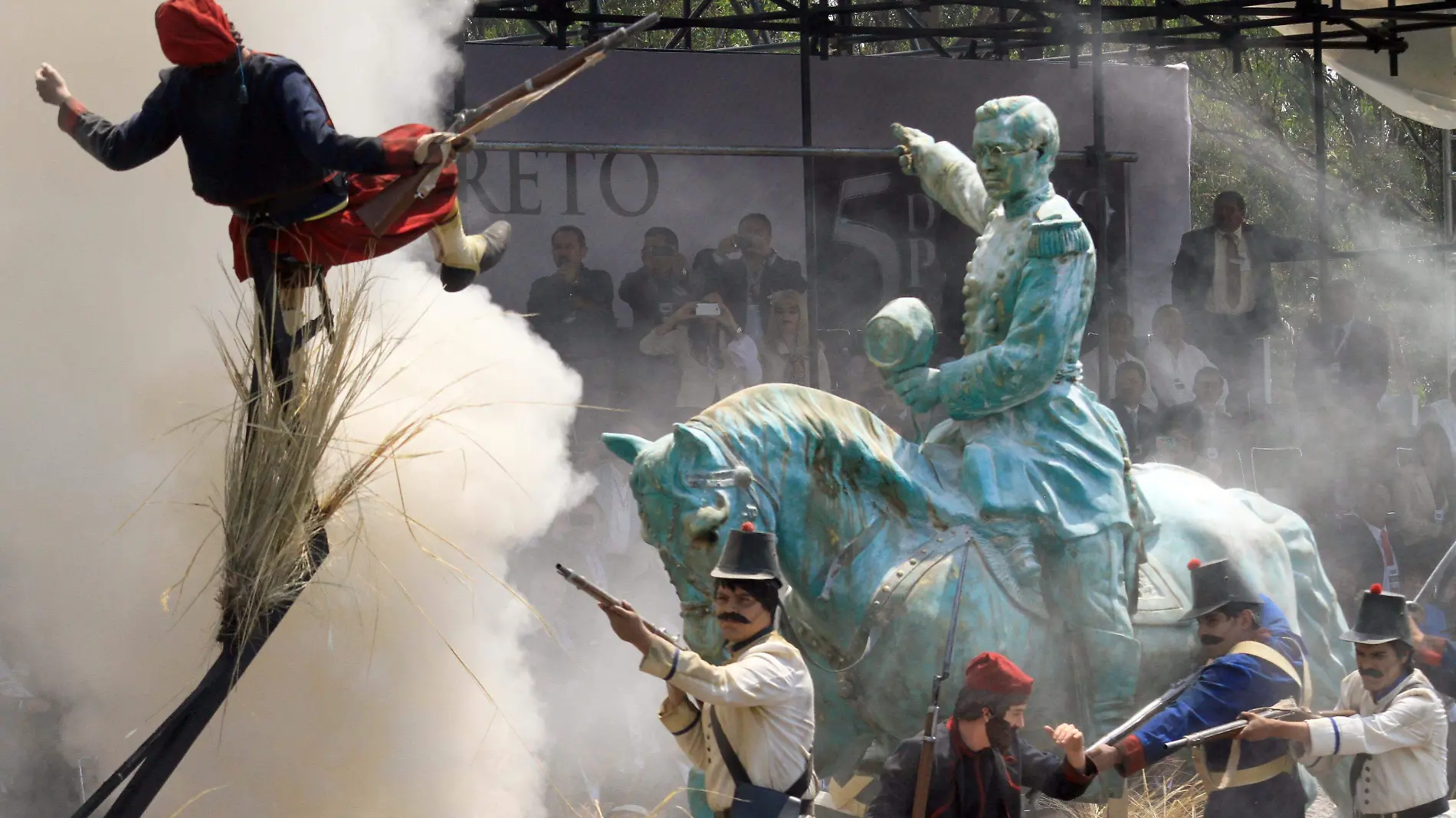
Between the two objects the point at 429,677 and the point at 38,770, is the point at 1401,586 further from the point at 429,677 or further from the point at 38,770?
the point at 38,770

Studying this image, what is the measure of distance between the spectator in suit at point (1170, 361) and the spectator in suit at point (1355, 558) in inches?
54.3

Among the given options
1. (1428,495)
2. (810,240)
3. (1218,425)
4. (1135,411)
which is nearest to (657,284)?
(810,240)

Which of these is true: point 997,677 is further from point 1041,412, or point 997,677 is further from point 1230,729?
point 1041,412

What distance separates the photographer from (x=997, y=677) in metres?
4.46

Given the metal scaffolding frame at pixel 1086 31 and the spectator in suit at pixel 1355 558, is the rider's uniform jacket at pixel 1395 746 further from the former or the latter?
the metal scaffolding frame at pixel 1086 31

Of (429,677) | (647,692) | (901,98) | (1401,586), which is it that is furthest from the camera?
(901,98)

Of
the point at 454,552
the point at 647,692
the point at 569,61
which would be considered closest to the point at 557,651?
the point at 647,692

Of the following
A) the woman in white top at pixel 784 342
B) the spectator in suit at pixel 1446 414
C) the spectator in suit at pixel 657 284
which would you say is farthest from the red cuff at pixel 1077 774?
the spectator in suit at pixel 1446 414

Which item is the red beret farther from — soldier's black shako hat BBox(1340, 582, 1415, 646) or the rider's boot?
the rider's boot

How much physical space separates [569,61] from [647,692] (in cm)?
472

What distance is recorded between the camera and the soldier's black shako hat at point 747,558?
4191mm

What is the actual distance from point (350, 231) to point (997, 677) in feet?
6.43

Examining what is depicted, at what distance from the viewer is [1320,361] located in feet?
34.9

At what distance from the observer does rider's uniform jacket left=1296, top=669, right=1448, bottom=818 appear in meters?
5.14
